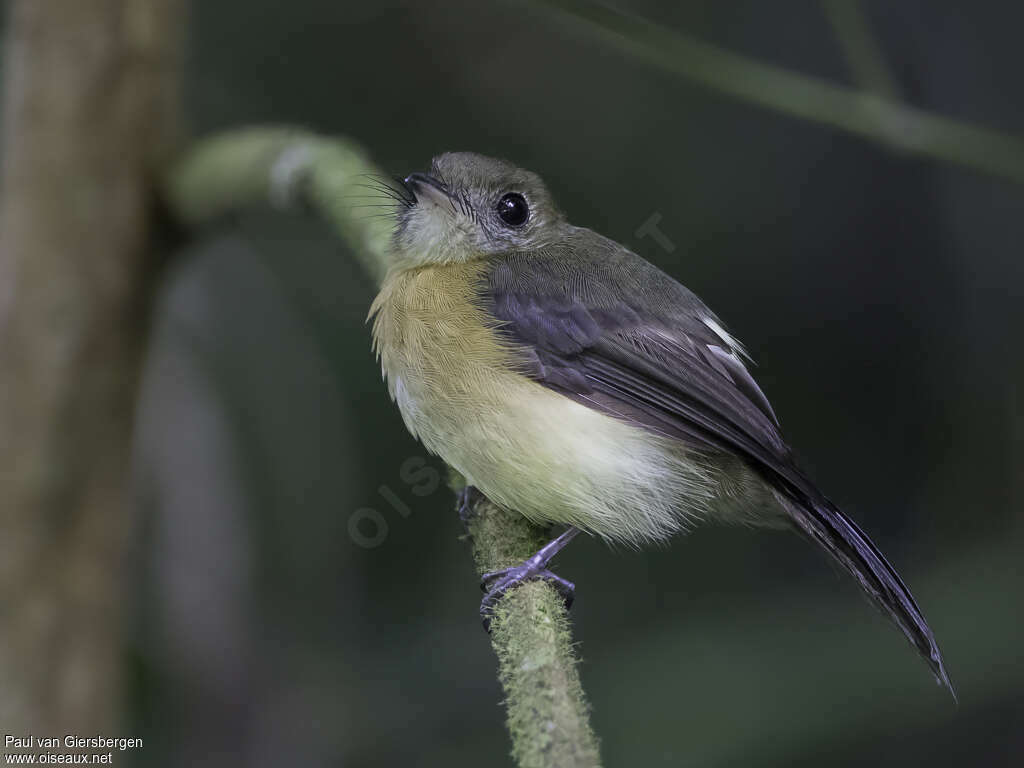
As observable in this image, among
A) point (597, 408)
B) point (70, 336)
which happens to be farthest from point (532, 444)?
point (70, 336)

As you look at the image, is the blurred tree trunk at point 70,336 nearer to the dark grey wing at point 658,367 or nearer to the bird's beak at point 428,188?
the bird's beak at point 428,188

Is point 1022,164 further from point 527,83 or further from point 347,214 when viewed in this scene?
point 527,83

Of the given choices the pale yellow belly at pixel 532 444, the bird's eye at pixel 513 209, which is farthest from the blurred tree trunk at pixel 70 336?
the bird's eye at pixel 513 209

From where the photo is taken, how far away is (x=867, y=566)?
247 centimetres

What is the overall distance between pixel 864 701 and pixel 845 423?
3.99 feet

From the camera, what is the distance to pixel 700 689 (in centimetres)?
389

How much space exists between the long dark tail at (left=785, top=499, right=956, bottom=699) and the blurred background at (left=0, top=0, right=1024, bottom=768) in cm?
132

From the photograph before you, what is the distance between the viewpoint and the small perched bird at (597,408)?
2539 mm

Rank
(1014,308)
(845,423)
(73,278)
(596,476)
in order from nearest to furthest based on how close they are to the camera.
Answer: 1. (596,476)
2. (73,278)
3. (1014,308)
4. (845,423)

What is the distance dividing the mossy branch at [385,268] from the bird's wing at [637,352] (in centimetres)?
38

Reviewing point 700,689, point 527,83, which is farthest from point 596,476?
point 527,83

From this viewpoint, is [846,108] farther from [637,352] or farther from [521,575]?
[521,575]

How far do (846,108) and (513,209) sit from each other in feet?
3.65

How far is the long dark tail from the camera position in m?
2.43
